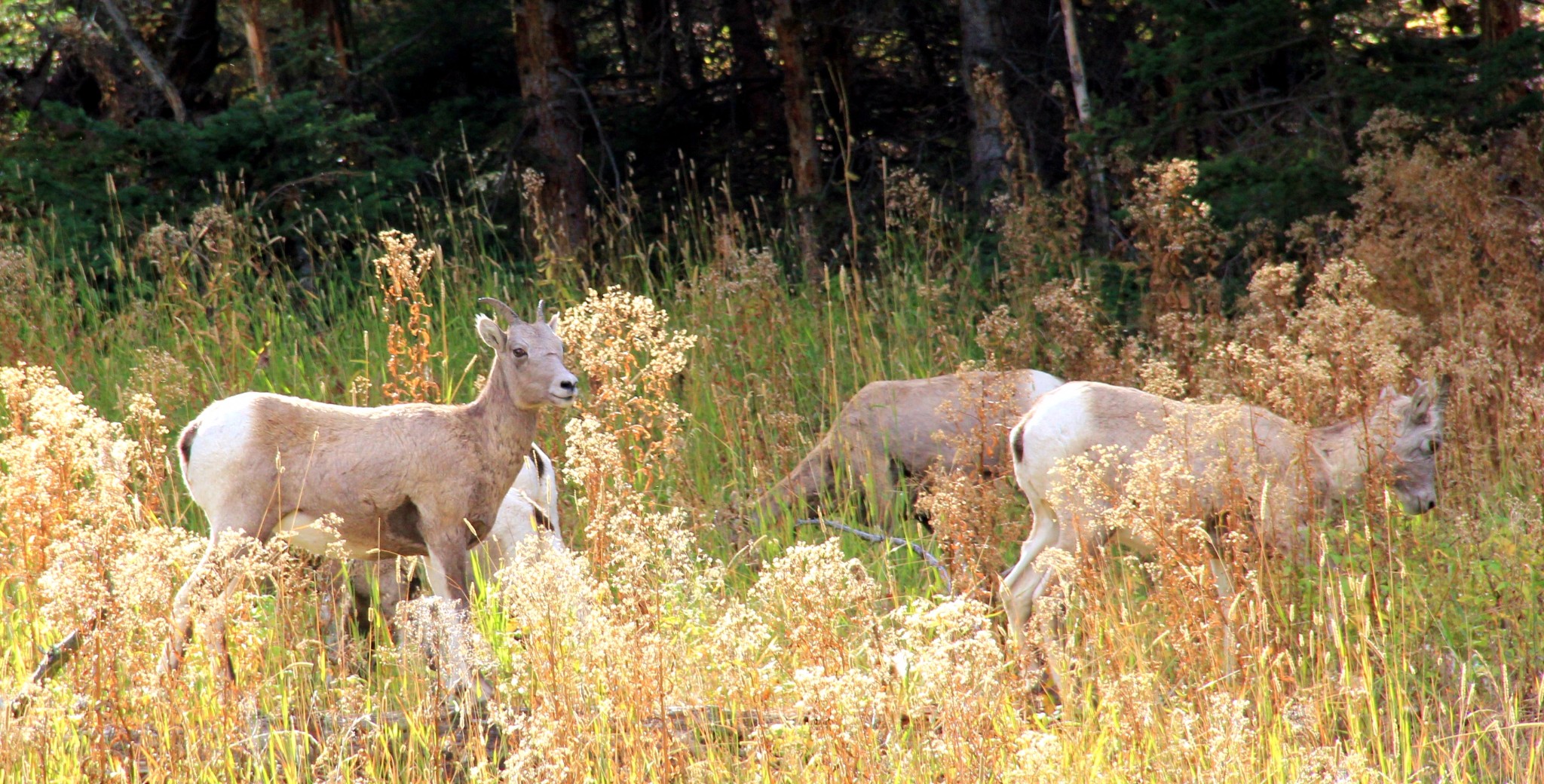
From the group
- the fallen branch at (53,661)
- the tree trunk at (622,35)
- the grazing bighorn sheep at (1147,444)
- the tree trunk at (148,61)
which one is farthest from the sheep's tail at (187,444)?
the tree trunk at (622,35)

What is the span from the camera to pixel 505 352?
507 cm

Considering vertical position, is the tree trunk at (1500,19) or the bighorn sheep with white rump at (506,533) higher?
the tree trunk at (1500,19)

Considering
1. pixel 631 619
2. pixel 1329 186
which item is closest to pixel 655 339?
pixel 631 619

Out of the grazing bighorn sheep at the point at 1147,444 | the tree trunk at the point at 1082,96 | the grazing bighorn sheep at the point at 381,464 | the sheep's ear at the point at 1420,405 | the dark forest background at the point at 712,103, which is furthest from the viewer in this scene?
the tree trunk at the point at 1082,96

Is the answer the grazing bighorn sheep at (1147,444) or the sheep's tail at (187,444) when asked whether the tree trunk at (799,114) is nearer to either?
the grazing bighorn sheep at (1147,444)

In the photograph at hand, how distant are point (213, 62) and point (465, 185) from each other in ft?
9.78

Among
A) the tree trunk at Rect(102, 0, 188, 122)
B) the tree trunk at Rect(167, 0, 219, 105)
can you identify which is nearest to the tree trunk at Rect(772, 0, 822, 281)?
the tree trunk at Rect(102, 0, 188, 122)

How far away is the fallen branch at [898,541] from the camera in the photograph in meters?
5.61

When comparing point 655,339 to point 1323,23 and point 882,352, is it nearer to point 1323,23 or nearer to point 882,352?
point 882,352

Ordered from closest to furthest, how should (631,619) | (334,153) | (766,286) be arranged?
(631,619) < (766,286) < (334,153)

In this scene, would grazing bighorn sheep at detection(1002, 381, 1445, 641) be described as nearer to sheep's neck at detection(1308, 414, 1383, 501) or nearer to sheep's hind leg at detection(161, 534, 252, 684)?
sheep's neck at detection(1308, 414, 1383, 501)

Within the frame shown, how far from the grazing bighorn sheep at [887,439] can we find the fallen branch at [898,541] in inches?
10.2

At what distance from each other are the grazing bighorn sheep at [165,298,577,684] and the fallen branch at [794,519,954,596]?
4.36 ft

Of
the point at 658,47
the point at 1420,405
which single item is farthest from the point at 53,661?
the point at 658,47
